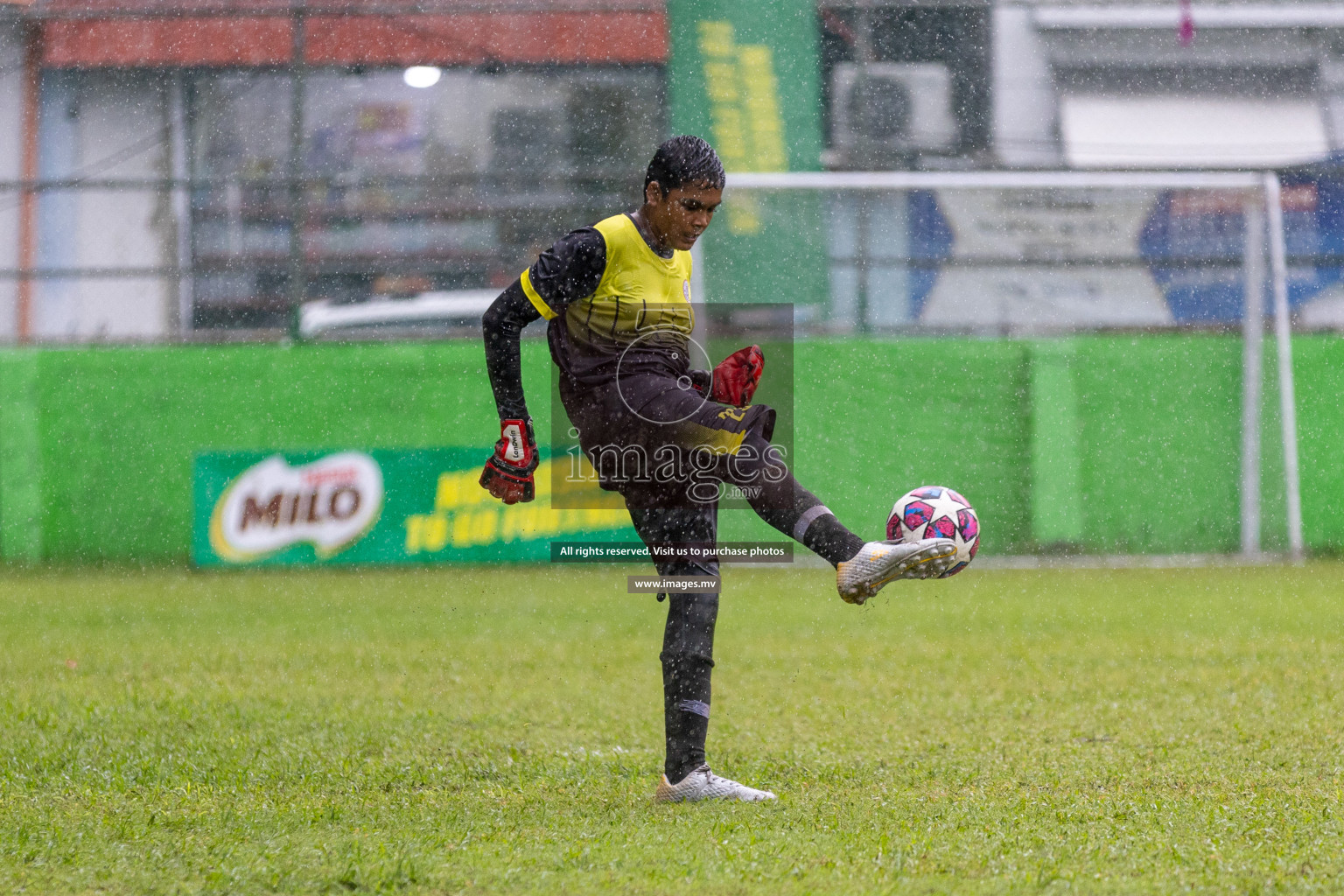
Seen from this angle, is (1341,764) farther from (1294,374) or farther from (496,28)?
(496,28)

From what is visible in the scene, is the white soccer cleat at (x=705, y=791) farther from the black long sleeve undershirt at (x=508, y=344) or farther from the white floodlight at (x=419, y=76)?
the white floodlight at (x=419, y=76)

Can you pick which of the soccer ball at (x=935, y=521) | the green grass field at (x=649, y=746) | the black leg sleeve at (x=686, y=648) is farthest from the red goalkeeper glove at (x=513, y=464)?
the soccer ball at (x=935, y=521)

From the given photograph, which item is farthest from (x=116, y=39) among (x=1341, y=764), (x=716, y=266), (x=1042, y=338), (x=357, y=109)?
(x=1341, y=764)

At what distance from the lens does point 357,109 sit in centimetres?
1254

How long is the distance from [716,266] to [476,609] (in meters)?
3.48

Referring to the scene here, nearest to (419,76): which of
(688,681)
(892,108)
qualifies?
(892,108)

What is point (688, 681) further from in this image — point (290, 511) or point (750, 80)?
point (750, 80)

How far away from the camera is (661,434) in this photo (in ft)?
12.1

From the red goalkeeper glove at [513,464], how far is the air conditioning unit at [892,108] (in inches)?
343

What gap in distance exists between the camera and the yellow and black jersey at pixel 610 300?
3723 mm

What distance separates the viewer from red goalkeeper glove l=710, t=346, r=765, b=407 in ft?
12.5

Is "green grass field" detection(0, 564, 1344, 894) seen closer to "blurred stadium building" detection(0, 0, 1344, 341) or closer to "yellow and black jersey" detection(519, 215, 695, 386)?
"yellow and black jersey" detection(519, 215, 695, 386)

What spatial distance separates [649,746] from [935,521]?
1394mm

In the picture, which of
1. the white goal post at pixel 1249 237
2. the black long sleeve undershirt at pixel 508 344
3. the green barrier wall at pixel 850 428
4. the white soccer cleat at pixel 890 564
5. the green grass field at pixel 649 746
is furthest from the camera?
the white goal post at pixel 1249 237
